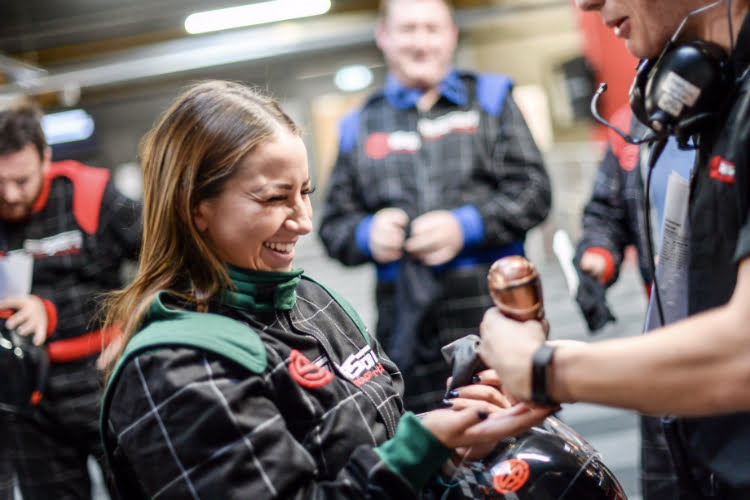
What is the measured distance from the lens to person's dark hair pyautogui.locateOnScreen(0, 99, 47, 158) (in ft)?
7.96

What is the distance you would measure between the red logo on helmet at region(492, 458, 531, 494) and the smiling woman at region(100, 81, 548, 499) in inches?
1.6

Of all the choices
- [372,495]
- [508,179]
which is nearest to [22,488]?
[372,495]

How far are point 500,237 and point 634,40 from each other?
120cm

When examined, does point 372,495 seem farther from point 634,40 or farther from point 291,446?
point 634,40

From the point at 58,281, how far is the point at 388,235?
1235 mm

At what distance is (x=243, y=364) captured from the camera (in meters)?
1.13

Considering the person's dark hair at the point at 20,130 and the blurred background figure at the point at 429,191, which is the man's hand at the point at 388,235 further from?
the person's dark hair at the point at 20,130

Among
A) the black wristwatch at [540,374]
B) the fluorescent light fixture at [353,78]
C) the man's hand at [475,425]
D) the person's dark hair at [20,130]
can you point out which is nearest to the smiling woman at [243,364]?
the man's hand at [475,425]

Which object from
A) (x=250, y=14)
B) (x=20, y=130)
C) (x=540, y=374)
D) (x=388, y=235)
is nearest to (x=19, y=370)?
(x=20, y=130)

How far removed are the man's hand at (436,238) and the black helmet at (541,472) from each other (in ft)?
3.60

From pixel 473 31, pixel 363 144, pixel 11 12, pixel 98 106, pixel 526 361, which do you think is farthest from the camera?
pixel 98 106

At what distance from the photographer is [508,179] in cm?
249

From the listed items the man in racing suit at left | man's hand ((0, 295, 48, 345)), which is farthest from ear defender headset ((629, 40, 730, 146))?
man's hand ((0, 295, 48, 345))

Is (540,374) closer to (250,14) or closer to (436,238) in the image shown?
(436,238)
